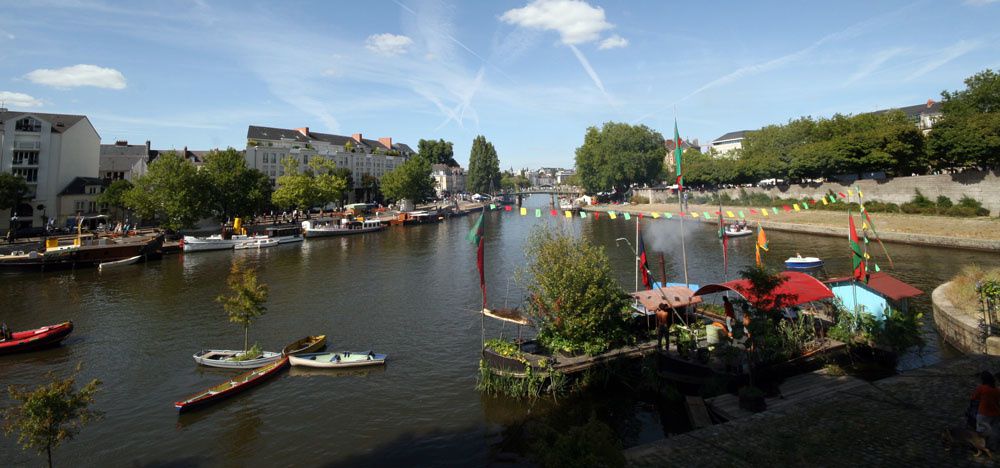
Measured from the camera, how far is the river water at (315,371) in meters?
14.7

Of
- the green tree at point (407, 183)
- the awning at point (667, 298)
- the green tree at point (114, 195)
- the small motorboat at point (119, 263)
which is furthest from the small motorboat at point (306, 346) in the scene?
the green tree at point (407, 183)

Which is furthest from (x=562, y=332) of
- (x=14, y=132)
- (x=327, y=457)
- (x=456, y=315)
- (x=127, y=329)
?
(x=14, y=132)

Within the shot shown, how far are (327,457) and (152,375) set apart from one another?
457 inches

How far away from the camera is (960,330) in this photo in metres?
18.6

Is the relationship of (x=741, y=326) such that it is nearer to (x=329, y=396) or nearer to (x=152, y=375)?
(x=329, y=396)

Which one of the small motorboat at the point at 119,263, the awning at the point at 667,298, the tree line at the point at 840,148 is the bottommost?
the small motorboat at the point at 119,263

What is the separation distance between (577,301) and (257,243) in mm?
54566

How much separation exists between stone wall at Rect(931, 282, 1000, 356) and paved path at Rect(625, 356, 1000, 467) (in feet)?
12.8

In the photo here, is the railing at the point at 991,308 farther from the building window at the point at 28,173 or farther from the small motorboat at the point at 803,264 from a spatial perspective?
the building window at the point at 28,173

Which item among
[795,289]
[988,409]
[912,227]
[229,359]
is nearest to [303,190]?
[229,359]

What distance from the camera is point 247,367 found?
2038 cm

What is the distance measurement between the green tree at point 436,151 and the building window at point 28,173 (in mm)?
105967

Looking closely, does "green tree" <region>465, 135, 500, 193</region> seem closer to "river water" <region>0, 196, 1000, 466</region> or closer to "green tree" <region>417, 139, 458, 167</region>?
"green tree" <region>417, 139, 458, 167</region>

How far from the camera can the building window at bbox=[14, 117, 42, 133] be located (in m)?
65.7
